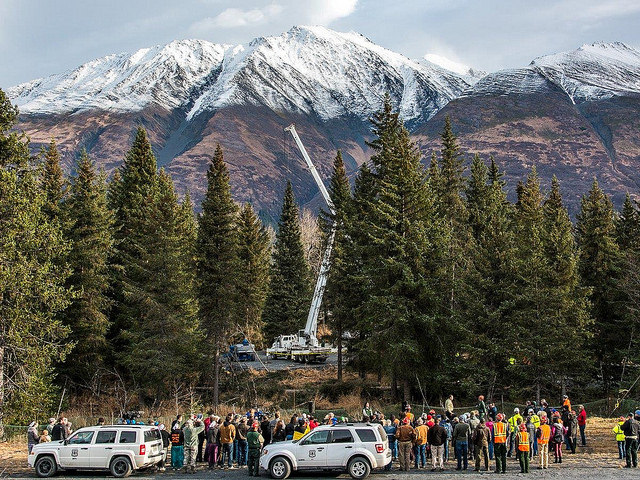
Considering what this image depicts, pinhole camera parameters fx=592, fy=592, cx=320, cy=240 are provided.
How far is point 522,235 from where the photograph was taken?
121 ft

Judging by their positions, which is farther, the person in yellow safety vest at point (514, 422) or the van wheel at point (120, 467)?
the person in yellow safety vest at point (514, 422)

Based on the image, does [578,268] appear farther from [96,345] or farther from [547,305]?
[96,345]

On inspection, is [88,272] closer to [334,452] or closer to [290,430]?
[290,430]

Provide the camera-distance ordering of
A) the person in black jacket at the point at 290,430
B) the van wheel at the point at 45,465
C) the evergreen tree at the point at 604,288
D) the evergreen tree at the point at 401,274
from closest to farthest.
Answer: the van wheel at the point at 45,465 < the person in black jacket at the point at 290,430 < the evergreen tree at the point at 401,274 < the evergreen tree at the point at 604,288

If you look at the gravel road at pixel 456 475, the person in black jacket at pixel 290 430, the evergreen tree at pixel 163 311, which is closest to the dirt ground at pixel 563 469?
the gravel road at pixel 456 475

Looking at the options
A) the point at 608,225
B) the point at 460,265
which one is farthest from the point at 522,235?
the point at 608,225

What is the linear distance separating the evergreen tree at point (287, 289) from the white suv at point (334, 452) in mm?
39184

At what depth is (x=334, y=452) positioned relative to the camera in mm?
18781

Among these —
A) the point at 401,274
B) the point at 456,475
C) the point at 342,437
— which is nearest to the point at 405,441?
the point at 456,475

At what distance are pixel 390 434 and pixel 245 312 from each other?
1014 inches

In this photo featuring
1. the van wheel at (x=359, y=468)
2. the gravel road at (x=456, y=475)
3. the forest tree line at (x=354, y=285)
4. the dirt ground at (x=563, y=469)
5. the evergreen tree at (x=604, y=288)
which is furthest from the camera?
the evergreen tree at (x=604, y=288)

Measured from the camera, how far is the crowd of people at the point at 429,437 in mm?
19562

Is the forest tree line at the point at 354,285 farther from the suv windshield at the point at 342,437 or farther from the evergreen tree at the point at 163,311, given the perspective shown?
the suv windshield at the point at 342,437

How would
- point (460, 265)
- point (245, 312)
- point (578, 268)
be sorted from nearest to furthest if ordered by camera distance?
point (460, 265) → point (578, 268) → point (245, 312)
